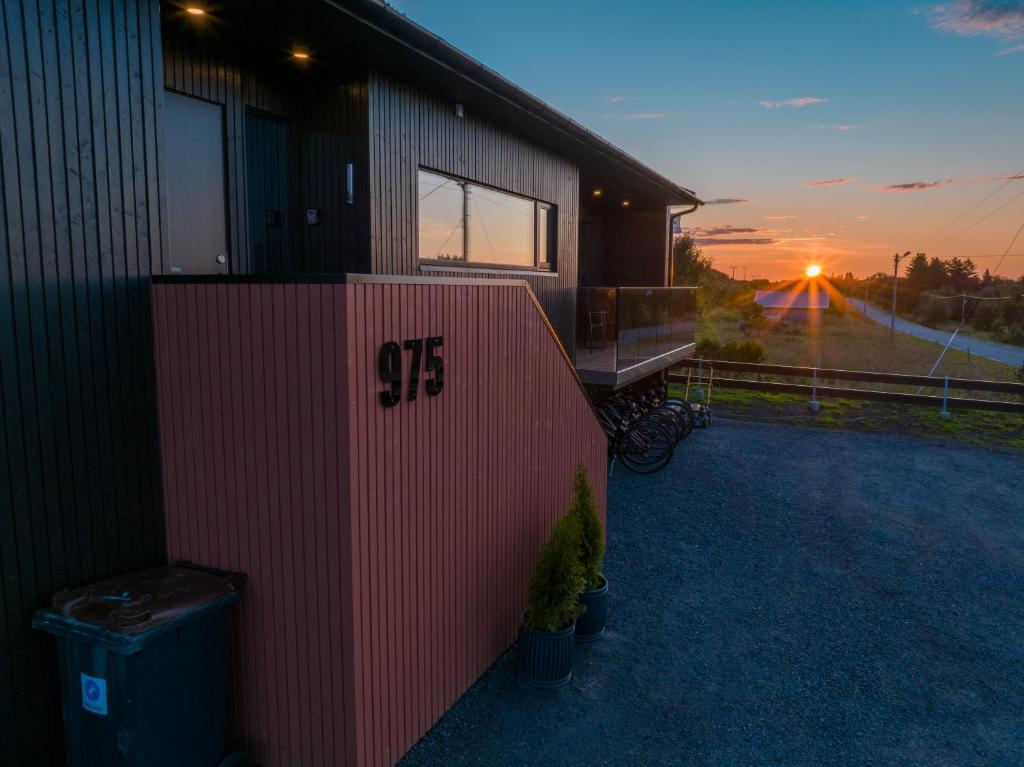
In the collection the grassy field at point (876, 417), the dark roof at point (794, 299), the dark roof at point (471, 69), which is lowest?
the grassy field at point (876, 417)

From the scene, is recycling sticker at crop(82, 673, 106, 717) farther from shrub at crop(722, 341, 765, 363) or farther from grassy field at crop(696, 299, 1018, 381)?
shrub at crop(722, 341, 765, 363)

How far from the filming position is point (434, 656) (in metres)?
4.39

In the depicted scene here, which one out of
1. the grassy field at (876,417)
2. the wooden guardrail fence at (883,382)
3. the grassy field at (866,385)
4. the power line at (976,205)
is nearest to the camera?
the grassy field at (876,417)

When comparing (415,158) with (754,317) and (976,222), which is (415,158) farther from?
(754,317)

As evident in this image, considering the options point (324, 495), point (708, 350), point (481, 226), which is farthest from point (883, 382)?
point (324, 495)

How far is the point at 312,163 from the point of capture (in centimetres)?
661

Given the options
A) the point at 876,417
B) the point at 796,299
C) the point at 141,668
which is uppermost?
the point at 796,299

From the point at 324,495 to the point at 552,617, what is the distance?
2.12m

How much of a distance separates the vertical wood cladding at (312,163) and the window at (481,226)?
1.05 metres

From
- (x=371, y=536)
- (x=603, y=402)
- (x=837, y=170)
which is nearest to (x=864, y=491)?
(x=603, y=402)

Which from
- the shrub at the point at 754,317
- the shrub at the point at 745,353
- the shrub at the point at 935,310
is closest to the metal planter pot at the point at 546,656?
the shrub at the point at 745,353

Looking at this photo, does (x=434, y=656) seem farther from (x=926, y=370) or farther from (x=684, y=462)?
(x=926, y=370)

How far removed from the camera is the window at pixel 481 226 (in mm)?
7563

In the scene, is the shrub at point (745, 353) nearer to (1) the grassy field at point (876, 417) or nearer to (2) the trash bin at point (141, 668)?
(1) the grassy field at point (876, 417)
